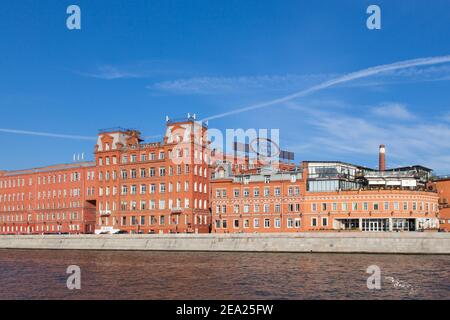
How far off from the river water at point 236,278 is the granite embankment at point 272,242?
4.46 meters

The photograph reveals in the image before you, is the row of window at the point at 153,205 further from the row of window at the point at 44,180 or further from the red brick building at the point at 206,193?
the row of window at the point at 44,180

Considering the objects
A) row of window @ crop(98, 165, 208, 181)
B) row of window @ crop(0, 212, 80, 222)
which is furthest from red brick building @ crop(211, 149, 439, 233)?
row of window @ crop(0, 212, 80, 222)

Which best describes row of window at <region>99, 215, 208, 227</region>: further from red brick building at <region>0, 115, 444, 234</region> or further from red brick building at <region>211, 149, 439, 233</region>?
red brick building at <region>211, 149, 439, 233</region>

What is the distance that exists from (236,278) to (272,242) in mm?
33731

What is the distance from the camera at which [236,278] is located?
165 ft

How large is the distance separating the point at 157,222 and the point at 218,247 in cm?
3000

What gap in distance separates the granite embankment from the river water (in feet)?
14.6

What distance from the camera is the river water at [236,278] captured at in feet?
136

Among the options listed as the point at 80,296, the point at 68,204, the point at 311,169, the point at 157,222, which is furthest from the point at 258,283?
the point at 68,204

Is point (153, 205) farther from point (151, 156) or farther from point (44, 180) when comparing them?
point (44, 180)

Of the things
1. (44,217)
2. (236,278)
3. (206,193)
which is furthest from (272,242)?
(44,217)

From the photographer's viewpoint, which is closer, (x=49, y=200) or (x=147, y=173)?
(x=147, y=173)

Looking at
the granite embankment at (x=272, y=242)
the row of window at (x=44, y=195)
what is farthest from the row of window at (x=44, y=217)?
the granite embankment at (x=272, y=242)

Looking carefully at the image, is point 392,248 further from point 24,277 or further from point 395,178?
point 24,277
